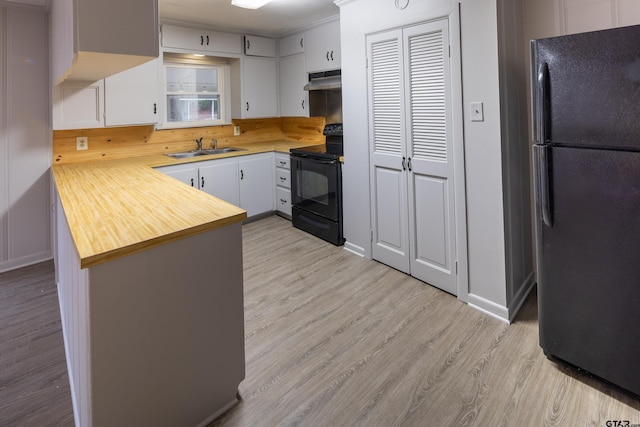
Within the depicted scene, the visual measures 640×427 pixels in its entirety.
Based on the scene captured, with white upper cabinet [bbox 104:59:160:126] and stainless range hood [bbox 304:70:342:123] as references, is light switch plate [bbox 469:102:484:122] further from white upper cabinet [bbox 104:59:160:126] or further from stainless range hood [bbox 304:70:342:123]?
white upper cabinet [bbox 104:59:160:126]

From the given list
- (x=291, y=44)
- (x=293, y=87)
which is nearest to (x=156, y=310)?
(x=293, y=87)

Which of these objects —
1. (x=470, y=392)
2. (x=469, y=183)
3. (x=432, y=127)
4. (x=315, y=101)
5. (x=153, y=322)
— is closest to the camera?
(x=153, y=322)

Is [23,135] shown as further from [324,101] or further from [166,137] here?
[324,101]

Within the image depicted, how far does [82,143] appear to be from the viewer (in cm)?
363

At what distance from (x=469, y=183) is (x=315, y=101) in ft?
8.05

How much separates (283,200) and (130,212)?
9.77ft

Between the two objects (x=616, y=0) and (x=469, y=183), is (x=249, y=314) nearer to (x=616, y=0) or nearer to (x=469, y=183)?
(x=469, y=183)

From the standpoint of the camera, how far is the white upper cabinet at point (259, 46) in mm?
4590

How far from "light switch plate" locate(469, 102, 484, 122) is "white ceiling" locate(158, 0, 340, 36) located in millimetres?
1950

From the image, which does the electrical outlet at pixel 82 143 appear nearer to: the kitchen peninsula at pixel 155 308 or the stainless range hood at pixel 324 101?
the kitchen peninsula at pixel 155 308

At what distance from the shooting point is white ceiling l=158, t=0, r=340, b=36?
3.47m

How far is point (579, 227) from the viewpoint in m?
1.74

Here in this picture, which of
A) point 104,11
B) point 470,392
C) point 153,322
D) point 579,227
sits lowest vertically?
point 470,392

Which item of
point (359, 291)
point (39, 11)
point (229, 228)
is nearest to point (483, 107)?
point (359, 291)
